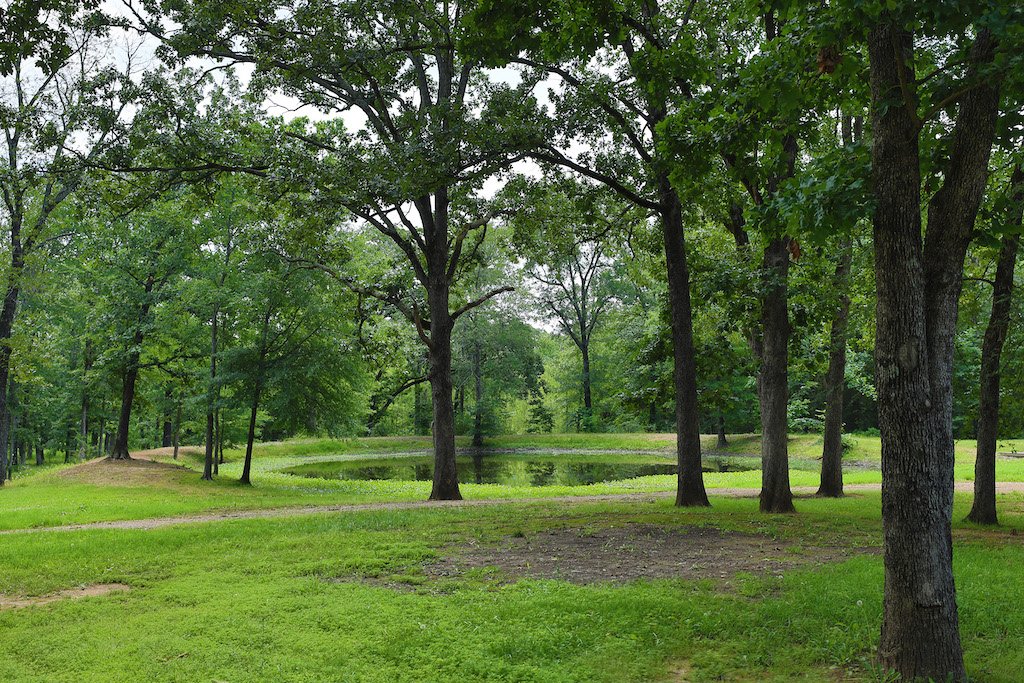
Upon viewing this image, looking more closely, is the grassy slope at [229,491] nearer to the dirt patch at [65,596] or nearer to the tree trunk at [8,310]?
the tree trunk at [8,310]

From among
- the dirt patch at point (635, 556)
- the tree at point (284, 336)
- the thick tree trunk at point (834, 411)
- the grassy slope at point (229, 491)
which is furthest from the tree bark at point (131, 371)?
the thick tree trunk at point (834, 411)

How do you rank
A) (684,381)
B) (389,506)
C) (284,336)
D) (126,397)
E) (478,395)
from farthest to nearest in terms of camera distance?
(478,395)
(126,397)
(284,336)
(389,506)
(684,381)

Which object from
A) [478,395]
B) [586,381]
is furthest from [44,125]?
[586,381]

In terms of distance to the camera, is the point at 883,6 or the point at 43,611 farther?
the point at 43,611

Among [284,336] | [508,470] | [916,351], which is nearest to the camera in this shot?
[916,351]

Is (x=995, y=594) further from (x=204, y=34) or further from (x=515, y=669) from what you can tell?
(x=204, y=34)

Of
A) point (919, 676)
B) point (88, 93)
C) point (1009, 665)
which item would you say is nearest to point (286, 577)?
point (919, 676)

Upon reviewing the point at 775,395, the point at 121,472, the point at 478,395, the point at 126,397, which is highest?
the point at 775,395

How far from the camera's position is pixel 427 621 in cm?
602

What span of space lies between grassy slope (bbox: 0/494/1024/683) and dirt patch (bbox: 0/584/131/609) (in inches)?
7.9

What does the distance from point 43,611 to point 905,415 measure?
7516mm

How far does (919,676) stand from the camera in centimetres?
454

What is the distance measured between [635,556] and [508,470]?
80.2ft

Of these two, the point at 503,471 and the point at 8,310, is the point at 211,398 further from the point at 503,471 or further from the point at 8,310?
the point at 503,471
